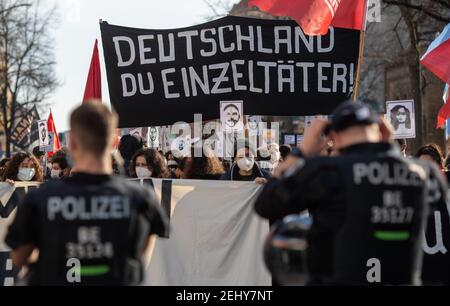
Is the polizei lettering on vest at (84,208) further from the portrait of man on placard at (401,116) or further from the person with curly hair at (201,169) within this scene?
the portrait of man on placard at (401,116)

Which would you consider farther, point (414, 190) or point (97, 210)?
point (414, 190)

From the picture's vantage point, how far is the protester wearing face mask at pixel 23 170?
8.96 meters

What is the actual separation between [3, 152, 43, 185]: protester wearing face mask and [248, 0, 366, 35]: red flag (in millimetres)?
2910

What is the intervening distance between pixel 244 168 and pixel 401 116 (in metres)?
4.15

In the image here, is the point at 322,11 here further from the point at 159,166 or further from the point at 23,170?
the point at 23,170

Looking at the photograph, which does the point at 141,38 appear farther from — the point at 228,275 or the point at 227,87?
the point at 228,275

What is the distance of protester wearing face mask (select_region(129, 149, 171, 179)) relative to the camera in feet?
27.8

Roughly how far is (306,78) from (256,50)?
0.64 metres

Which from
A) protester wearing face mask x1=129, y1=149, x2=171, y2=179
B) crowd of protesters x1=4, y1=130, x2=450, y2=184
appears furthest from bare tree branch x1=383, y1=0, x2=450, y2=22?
protester wearing face mask x1=129, y1=149, x2=171, y2=179

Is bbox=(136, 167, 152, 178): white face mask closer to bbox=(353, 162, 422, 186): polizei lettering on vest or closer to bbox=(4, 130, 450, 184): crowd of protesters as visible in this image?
bbox=(4, 130, 450, 184): crowd of protesters

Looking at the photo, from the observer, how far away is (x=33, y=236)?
3900 mm

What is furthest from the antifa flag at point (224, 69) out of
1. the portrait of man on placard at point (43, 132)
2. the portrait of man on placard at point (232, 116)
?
the portrait of man on placard at point (43, 132)

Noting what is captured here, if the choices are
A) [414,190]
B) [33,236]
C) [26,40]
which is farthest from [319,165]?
Result: [26,40]

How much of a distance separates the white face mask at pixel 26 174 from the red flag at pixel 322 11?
9.72ft
